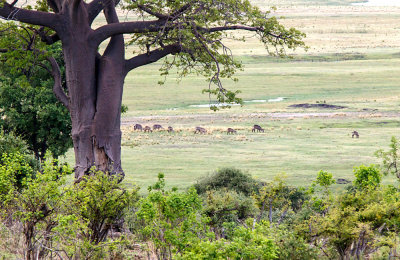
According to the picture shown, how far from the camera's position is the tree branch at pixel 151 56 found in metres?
14.0

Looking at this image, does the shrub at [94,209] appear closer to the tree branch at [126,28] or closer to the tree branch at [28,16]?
the tree branch at [126,28]

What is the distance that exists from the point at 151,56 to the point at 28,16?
2.86 meters

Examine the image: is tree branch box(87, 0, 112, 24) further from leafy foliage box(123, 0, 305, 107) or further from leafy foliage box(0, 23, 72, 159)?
leafy foliage box(0, 23, 72, 159)

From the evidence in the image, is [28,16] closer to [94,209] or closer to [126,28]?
[126,28]

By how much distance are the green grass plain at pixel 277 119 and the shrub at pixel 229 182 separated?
7477 mm

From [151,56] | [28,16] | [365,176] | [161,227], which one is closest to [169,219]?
[161,227]

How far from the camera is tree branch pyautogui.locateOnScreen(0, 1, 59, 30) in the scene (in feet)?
43.0

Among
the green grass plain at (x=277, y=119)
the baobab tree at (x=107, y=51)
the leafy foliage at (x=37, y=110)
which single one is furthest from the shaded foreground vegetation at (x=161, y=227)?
the leafy foliage at (x=37, y=110)

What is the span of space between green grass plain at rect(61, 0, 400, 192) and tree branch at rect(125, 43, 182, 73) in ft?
5.95

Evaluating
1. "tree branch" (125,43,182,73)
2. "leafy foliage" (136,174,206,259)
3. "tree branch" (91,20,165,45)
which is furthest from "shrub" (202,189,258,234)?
"tree branch" (91,20,165,45)

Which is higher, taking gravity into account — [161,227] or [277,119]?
[161,227]

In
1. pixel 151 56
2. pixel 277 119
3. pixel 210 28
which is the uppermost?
pixel 210 28

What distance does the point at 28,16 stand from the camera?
13.4 metres

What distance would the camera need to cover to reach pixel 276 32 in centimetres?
1363
